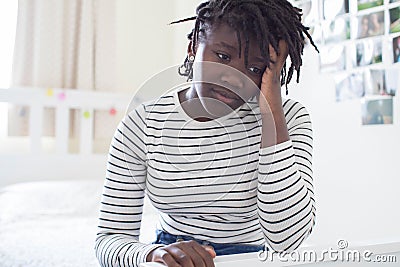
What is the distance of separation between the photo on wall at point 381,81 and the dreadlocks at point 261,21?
926 millimetres

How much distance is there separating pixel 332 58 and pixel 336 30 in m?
0.10

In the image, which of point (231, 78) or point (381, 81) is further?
point (381, 81)

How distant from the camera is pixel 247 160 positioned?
945 mm

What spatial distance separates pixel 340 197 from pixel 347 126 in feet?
0.85

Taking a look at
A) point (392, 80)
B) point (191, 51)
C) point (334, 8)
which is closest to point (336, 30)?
point (334, 8)

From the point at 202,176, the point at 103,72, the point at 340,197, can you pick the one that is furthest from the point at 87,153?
the point at 202,176

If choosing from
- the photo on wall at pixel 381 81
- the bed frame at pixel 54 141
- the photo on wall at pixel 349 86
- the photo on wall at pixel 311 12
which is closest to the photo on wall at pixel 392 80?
the photo on wall at pixel 381 81

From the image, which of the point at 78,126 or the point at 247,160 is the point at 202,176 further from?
the point at 78,126

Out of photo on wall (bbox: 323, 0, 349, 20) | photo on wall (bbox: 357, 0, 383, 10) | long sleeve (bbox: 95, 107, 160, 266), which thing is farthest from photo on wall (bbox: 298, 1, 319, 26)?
long sleeve (bbox: 95, 107, 160, 266)

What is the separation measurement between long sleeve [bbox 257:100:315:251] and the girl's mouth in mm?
98

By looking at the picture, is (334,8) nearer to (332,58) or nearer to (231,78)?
(332,58)

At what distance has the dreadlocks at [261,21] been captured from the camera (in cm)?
85

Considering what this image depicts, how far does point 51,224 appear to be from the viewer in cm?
189

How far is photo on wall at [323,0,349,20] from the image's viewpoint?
1.93 m
